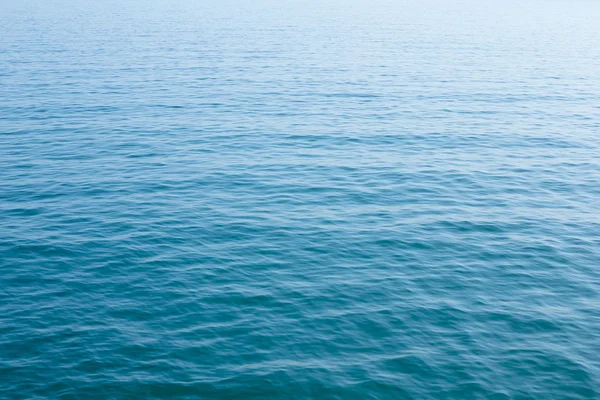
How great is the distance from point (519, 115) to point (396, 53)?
A: 40356 mm

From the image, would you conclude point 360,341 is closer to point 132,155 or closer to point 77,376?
point 77,376

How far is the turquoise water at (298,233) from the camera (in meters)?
29.0

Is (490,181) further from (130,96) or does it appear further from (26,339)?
(130,96)

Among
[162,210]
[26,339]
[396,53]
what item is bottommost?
[26,339]

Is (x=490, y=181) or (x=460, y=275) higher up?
(x=490, y=181)

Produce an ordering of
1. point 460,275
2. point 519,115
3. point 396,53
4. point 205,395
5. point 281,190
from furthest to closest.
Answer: point 396,53 → point 519,115 → point 281,190 → point 460,275 → point 205,395

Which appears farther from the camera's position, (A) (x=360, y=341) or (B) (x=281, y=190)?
(B) (x=281, y=190)

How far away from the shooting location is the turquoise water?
29.0 meters

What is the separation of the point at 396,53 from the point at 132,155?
2421 inches

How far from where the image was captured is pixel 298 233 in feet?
138

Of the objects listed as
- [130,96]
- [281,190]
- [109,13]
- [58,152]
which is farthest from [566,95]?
[109,13]

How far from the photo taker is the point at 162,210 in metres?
45.5

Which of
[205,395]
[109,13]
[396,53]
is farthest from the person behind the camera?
[109,13]

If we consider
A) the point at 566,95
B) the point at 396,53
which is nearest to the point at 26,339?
the point at 566,95
